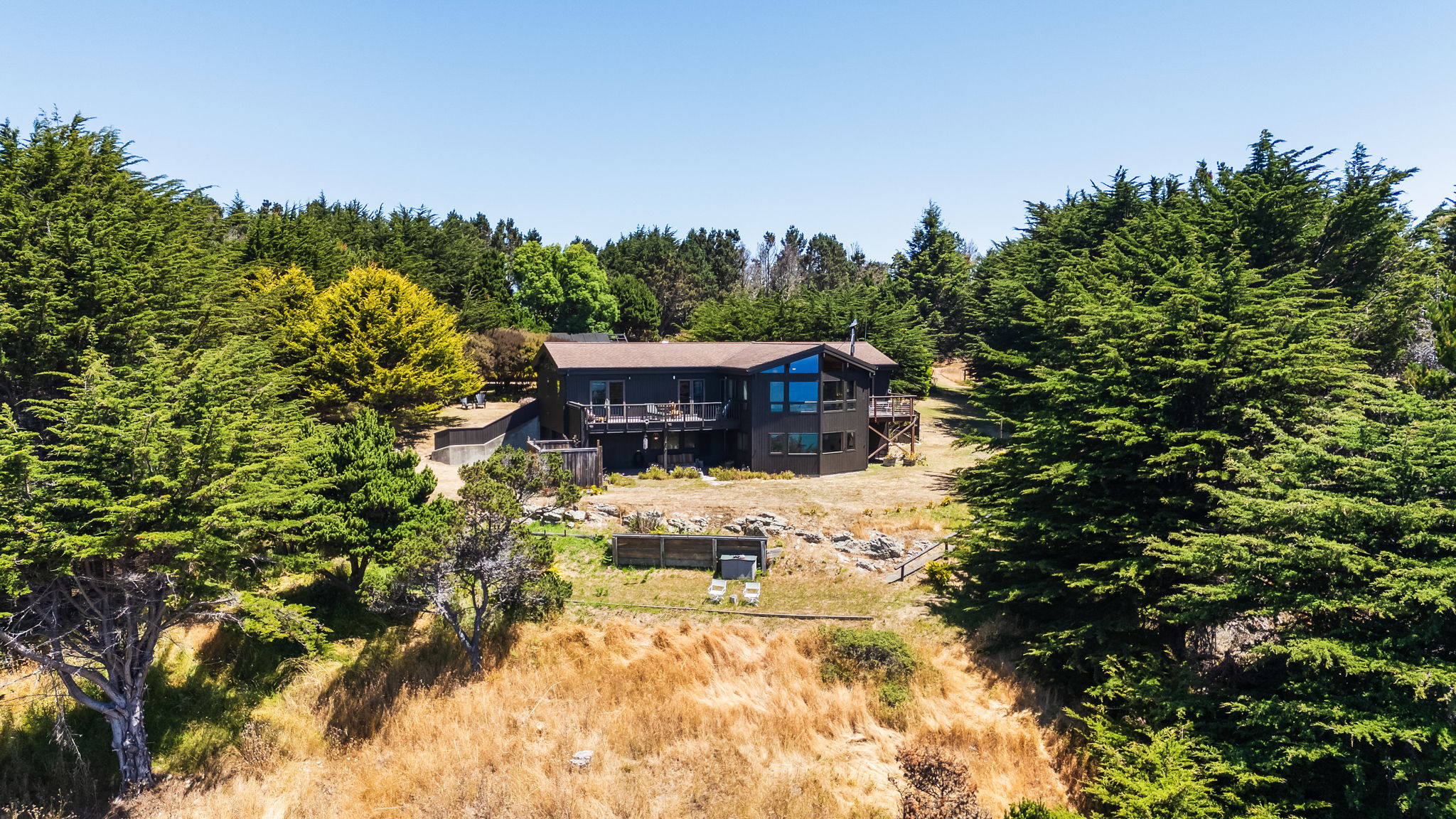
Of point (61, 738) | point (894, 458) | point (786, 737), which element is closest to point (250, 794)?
point (61, 738)

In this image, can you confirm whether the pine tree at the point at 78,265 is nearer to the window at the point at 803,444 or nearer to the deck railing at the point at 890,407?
the window at the point at 803,444

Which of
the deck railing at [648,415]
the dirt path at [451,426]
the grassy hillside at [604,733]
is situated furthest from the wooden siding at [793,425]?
the grassy hillside at [604,733]

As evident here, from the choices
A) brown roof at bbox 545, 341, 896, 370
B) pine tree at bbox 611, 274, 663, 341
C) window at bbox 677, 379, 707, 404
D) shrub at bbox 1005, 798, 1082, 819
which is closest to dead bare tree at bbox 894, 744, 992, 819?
shrub at bbox 1005, 798, 1082, 819

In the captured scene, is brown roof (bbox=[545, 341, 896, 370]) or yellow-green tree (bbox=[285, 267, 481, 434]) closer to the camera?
brown roof (bbox=[545, 341, 896, 370])

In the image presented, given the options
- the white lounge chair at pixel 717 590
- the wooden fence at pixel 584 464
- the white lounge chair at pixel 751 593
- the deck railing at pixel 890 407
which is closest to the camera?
the white lounge chair at pixel 751 593

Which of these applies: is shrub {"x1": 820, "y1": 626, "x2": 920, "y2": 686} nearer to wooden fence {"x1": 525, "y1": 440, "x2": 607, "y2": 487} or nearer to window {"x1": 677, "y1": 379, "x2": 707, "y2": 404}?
wooden fence {"x1": 525, "y1": 440, "x2": 607, "y2": 487}

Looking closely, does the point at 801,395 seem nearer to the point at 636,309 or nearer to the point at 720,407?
the point at 720,407

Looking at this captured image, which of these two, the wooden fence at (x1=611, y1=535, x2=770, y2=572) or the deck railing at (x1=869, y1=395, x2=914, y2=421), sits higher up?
the deck railing at (x1=869, y1=395, x2=914, y2=421)
